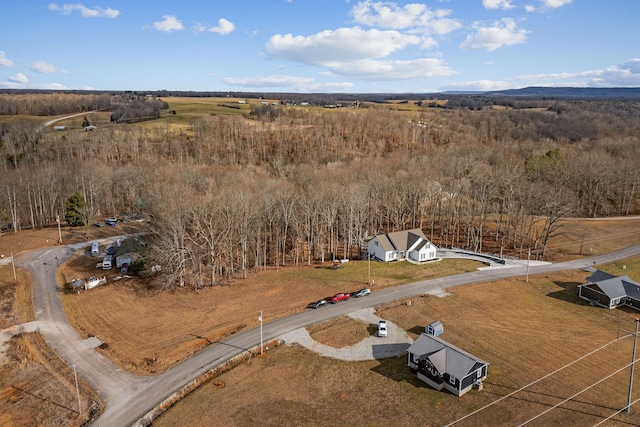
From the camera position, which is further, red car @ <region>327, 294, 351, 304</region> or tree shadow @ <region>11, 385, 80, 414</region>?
red car @ <region>327, 294, 351, 304</region>

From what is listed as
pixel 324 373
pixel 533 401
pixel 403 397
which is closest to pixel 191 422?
pixel 324 373

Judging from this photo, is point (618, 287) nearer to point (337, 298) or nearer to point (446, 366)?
point (446, 366)

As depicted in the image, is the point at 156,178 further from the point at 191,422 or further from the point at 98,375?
the point at 191,422

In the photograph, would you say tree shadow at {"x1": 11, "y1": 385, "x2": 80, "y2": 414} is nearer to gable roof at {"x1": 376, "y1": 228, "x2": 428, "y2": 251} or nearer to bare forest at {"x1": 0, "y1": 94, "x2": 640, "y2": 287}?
bare forest at {"x1": 0, "y1": 94, "x2": 640, "y2": 287}

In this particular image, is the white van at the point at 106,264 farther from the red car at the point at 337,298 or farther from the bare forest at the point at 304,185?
the red car at the point at 337,298

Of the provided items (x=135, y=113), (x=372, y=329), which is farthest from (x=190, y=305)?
Result: (x=135, y=113)

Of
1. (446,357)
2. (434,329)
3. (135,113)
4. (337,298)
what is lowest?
(337,298)

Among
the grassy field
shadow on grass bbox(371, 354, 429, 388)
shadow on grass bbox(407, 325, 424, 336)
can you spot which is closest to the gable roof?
the grassy field

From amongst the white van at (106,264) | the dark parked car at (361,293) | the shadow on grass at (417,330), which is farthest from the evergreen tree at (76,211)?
the shadow on grass at (417,330)
